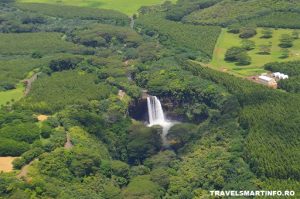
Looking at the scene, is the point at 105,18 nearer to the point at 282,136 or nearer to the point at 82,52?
the point at 82,52

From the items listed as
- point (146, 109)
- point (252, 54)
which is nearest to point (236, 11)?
point (252, 54)

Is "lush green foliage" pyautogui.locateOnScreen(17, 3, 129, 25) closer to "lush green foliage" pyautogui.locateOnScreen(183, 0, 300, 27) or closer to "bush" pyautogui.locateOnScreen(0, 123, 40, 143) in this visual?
"lush green foliage" pyautogui.locateOnScreen(183, 0, 300, 27)

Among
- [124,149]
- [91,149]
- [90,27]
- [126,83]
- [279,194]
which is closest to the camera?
[279,194]

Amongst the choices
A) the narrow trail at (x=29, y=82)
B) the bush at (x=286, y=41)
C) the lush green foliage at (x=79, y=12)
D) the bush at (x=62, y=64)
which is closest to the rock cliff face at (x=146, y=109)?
the bush at (x=62, y=64)

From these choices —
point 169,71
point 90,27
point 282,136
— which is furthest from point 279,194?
point 90,27

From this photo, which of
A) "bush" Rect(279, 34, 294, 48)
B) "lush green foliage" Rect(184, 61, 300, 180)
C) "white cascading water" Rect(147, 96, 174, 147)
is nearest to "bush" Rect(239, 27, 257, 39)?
"bush" Rect(279, 34, 294, 48)

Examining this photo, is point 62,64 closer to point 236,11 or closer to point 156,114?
point 156,114
